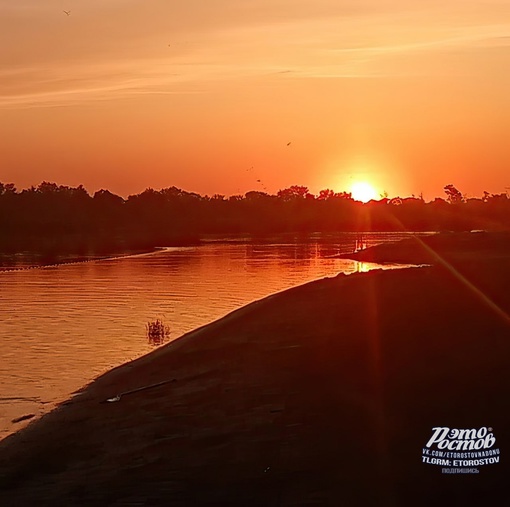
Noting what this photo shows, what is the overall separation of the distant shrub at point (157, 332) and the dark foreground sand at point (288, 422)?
10.9 ft

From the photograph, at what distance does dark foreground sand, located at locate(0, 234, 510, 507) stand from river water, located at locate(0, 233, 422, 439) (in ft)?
5.56

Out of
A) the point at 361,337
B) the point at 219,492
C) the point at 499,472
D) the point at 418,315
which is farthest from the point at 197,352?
the point at 499,472

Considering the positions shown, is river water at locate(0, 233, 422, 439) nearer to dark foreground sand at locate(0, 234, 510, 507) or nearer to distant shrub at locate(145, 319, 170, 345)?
distant shrub at locate(145, 319, 170, 345)

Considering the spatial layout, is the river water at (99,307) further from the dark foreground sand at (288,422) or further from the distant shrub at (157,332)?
the dark foreground sand at (288,422)

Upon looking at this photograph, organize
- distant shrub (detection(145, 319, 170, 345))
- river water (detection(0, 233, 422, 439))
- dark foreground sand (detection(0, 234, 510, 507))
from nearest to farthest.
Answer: dark foreground sand (detection(0, 234, 510, 507))
river water (detection(0, 233, 422, 439))
distant shrub (detection(145, 319, 170, 345))

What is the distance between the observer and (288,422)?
15023 mm

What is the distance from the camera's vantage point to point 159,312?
38844mm

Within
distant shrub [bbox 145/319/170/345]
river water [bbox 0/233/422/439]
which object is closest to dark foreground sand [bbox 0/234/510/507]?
river water [bbox 0/233/422/439]

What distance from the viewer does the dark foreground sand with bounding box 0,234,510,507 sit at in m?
11.8

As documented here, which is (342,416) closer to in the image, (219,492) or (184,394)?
(219,492)

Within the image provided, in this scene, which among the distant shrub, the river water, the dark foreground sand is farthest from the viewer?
the distant shrub

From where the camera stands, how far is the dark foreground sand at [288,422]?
38.8ft

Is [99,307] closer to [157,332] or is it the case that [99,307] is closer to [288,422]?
[157,332]

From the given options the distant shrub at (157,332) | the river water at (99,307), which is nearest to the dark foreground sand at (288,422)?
the river water at (99,307)
